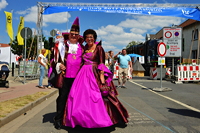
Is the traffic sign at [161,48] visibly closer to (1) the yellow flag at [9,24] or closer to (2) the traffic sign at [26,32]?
(2) the traffic sign at [26,32]

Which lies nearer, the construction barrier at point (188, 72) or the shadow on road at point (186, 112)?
the shadow on road at point (186, 112)

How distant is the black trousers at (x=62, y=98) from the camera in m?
4.05

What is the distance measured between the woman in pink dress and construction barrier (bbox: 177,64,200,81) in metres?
11.0

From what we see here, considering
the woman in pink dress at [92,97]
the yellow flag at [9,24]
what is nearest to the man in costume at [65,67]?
the woman in pink dress at [92,97]

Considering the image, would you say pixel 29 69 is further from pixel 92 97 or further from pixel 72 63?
pixel 92 97

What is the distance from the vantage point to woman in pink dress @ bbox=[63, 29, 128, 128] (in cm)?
357

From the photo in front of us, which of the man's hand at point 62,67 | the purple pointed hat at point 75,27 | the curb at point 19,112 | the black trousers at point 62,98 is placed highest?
the purple pointed hat at point 75,27

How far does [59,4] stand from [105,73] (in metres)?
13.8

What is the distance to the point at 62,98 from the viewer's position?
4.07 metres

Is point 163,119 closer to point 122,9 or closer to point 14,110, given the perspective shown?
point 14,110

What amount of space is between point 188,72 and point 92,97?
39.1ft

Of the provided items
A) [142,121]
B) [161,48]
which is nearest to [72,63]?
[142,121]

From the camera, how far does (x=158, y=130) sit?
396 centimetres

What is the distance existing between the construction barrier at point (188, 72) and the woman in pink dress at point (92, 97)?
1102cm
